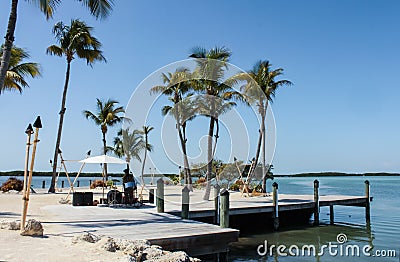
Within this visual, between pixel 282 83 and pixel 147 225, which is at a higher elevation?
pixel 282 83

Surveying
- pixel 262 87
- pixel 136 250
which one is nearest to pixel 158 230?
pixel 136 250

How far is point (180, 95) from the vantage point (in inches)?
825

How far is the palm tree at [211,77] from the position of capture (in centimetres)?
1827

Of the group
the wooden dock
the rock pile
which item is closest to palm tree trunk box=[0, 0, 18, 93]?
the wooden dock

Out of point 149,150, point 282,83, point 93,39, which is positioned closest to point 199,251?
point 282,83

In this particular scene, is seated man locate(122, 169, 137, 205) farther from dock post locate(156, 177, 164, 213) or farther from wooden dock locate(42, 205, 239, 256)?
wooden dock locate(42, 205, 239, 256)

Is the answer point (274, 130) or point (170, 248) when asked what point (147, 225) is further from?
point (274, 130)

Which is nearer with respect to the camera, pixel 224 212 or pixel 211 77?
pixel 224 212

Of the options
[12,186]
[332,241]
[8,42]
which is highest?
[8,42]

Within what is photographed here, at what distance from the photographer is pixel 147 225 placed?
10.1 meters

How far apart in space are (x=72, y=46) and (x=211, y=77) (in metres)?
11.3

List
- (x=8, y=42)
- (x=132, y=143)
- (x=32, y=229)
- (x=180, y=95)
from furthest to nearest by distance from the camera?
(x=132, y=143) → (x=180, y=95) → (x=8, y=42) → (x=32, y=229)

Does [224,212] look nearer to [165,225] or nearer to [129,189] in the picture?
[165,225]

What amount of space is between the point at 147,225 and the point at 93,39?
59.3 ft
